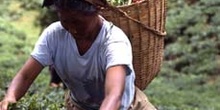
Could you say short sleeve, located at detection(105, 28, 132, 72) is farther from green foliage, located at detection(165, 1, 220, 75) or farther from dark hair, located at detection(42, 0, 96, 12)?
green foliage, located at detection(165, 1, 220, 75)

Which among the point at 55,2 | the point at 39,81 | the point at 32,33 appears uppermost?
the point at 55,2

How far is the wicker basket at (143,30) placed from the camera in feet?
12.4

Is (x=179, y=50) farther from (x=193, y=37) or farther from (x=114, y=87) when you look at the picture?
(x=114, y=87)

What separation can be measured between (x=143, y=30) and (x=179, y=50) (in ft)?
A: 43.8

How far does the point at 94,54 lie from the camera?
341 cm

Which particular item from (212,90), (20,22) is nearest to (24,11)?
(20,22)

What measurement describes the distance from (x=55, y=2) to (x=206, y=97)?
913cm

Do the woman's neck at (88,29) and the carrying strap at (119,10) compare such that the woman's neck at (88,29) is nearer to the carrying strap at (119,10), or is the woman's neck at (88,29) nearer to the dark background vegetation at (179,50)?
the carrying strap at (119,10)

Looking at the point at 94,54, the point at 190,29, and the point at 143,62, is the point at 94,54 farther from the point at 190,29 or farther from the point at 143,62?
the point at 190,29

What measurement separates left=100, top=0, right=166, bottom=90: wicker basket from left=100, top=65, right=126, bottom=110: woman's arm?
0.61 metres

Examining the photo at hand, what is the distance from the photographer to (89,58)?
3422 millimetres

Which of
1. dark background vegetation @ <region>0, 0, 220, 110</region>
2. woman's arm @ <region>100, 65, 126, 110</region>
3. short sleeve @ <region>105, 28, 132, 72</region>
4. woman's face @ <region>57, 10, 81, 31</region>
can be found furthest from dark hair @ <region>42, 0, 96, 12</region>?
dark background vegetation @ <region>0, 0, 220, 110</region>

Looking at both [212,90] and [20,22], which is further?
[20,22]

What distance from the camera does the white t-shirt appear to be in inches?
131
